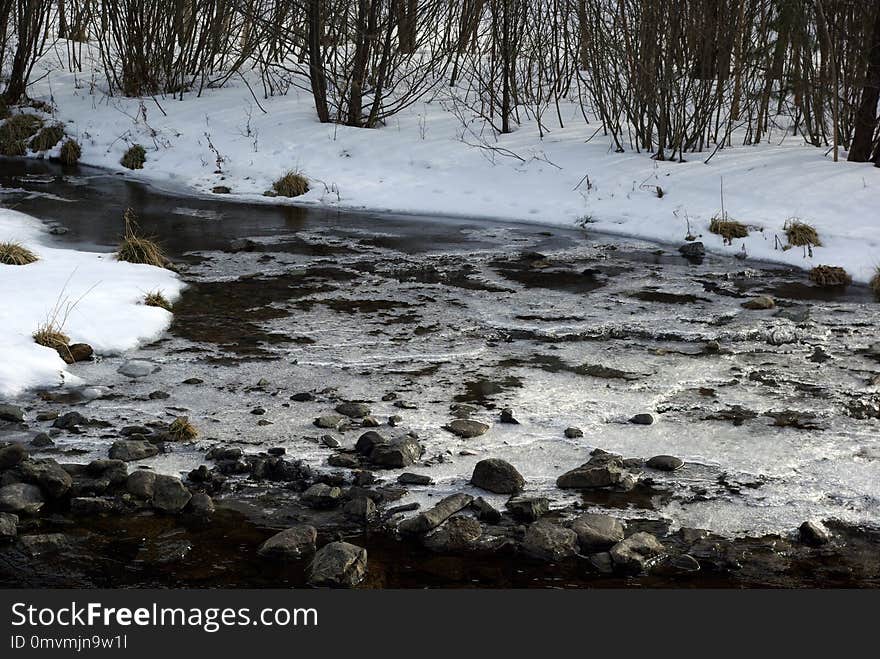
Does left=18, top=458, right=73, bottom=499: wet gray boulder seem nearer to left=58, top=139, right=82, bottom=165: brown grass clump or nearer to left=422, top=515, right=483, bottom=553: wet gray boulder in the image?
left=422, top=515, right=483, bottom=553: wet gray boulder

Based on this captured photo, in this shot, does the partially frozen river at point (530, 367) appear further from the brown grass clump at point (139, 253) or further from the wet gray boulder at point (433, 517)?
the brown grass clump at point (139, 253)

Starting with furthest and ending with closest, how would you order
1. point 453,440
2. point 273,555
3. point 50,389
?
point 50,389 < point 453,440 < point 273,555

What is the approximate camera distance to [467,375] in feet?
18.7

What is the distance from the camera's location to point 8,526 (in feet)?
12.3

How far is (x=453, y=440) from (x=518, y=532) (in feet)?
3.11

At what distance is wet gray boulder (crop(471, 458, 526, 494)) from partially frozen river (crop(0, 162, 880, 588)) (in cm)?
6

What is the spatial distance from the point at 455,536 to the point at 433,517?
13 cm

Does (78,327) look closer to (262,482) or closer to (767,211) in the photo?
(262,482)

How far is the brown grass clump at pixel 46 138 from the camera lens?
1389cm

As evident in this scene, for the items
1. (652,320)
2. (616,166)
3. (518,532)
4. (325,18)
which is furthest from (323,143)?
(518,532)

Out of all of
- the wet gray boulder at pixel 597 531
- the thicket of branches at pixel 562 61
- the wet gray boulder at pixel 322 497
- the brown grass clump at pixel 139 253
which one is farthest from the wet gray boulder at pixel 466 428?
the thicket of branches at pixel 562 61

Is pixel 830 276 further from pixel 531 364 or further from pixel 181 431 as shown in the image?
pixel 181 431

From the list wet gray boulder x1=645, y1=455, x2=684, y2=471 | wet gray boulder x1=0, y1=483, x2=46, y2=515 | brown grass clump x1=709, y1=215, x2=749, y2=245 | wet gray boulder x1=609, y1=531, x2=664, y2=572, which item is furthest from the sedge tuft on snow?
wet gray boulder x1=609, y1=531, x2=664, y2=572

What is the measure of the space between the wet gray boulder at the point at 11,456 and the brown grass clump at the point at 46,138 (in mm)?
10684
